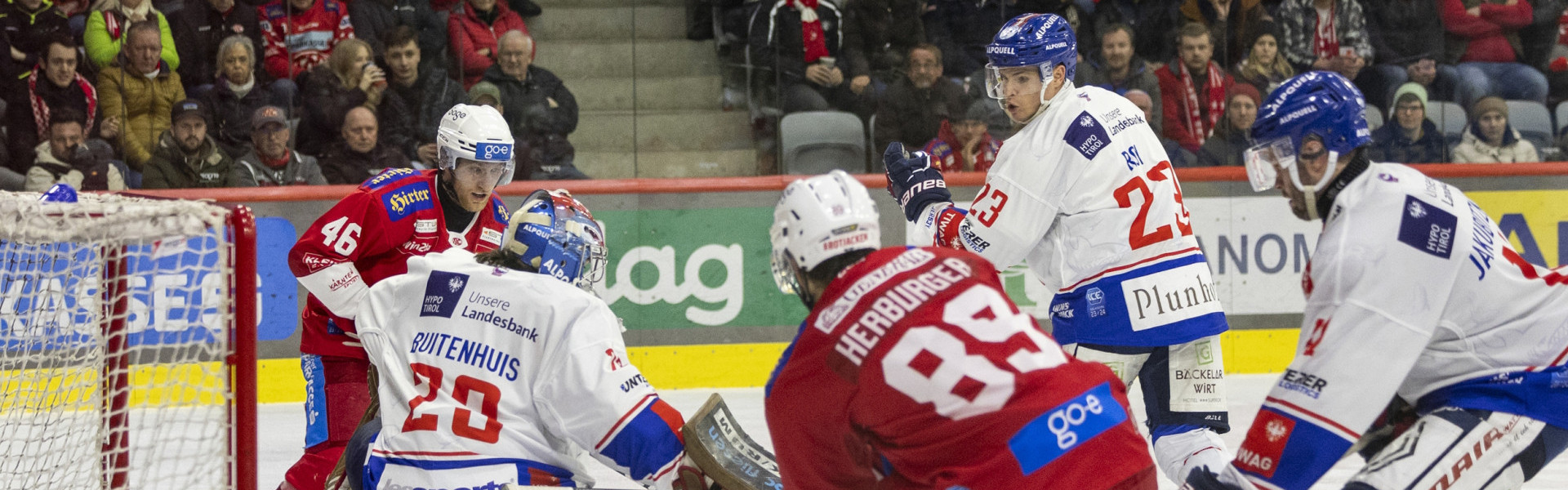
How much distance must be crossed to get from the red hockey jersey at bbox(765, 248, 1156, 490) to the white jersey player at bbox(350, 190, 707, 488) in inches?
18.9

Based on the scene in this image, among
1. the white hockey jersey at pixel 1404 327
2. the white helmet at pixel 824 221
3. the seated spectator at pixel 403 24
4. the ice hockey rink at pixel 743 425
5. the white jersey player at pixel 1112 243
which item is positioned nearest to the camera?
the white helmet at pixel 824 221

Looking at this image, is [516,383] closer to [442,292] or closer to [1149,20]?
[442,292]

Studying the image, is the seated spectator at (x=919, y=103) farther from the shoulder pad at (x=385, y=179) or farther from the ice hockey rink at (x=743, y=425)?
the shoulder pad at (x=385, y=179)

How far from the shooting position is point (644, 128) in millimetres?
6910

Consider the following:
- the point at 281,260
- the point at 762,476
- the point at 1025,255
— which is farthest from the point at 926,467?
the point at 281,260

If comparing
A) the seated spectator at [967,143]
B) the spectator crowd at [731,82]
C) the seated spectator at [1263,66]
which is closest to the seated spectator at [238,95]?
the spectator crowd at [731,82]

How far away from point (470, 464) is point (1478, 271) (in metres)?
1.73

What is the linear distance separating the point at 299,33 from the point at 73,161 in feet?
3.94

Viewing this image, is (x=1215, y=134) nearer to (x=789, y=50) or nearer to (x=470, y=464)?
(x=789, y=50)

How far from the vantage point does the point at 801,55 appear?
274 inches

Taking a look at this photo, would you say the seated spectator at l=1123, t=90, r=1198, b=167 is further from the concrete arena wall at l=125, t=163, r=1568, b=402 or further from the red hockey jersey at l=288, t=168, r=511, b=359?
the red hockey jersey at l=288, t=168, r=511, b=359

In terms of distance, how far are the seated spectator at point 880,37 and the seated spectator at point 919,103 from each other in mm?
61

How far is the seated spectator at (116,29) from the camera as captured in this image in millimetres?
6602

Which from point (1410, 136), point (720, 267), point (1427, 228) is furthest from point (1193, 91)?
point (1427, 228)
